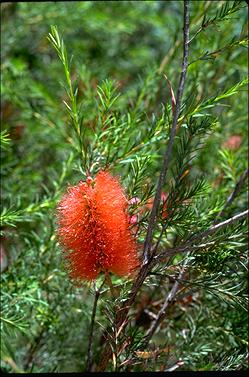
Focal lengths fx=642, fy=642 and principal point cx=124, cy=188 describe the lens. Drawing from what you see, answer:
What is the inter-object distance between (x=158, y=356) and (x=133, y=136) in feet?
0.85

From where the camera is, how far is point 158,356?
520 millimetres

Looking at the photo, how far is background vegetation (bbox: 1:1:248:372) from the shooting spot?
0.51 m

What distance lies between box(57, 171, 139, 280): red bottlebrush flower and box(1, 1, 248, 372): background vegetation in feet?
0.08

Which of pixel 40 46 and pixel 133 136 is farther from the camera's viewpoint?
pixel 40 46

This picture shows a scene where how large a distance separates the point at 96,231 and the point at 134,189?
0.06m

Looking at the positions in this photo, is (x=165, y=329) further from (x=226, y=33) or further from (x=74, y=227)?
(x=226, y=33)

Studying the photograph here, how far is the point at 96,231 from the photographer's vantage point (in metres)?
0.48

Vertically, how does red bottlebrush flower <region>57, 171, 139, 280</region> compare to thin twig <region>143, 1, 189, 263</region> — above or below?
below

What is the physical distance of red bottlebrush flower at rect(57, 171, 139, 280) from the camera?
19.0 inches

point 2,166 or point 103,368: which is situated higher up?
point 2,166

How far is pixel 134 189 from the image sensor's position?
20.7 inches

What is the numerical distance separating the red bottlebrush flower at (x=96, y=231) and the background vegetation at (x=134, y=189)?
2 cm

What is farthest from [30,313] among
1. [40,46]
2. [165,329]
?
[40,46]

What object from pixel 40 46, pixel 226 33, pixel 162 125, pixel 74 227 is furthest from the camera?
pixel 40 46
